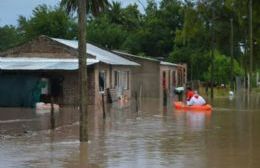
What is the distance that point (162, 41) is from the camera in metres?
81.1

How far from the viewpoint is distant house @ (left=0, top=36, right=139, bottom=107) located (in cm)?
3859

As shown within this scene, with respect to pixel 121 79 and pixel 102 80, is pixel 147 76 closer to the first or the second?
pixel 121 79

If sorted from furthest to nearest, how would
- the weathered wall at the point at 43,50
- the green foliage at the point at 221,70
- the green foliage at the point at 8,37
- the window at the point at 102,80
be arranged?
the green foliage at the point at 8,37 < the green foliage at the point at 221,70 < the window at the point at 102,80 < the weathered wall at the point at 43,50

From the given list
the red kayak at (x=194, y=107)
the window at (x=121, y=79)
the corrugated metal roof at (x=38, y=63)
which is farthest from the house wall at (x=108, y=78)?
the red kayak at (x=194, y=107)

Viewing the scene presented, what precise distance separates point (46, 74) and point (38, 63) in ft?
2.91

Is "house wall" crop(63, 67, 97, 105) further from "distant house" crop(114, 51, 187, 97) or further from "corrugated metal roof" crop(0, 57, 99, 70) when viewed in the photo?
"distant house" crop(114, 51, 187, 97)

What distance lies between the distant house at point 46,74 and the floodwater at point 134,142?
29.0ft

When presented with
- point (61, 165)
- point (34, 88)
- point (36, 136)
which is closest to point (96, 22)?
point (34, 88)

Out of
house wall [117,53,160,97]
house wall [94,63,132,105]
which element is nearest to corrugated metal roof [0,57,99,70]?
house wall [94,63,132,105]

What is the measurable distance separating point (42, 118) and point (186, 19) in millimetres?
34461

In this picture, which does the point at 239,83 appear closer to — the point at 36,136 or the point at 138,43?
the point at 138,43

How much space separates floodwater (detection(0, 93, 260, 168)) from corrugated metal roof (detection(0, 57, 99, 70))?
30.0 ft

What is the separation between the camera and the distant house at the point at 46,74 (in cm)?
3859

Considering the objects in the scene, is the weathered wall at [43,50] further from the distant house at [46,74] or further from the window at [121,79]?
the window at [121,79]
